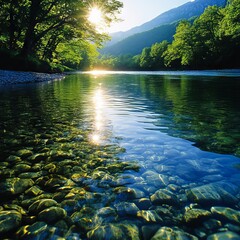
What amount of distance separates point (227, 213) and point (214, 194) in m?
0.43

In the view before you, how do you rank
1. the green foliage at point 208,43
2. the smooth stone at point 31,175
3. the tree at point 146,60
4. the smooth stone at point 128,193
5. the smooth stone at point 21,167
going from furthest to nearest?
the tree at point 146,60
the green foliage at point 208,43
the smooth stone at point 21,167
the smooth stone at point 31,175
the smooth stone at point 128,193

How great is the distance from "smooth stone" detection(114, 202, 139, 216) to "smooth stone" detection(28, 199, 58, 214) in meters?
0.79

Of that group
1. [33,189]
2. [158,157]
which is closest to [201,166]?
[158,157]

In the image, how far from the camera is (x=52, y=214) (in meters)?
2.69

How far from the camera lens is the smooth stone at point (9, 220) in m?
2.43

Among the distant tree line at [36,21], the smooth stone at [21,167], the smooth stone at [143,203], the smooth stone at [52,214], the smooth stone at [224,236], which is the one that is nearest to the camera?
the smooth stone at [224,236]

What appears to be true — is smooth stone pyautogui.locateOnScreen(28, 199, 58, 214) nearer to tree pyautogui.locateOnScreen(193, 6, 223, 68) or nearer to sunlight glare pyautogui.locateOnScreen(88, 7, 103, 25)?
sunlight glare pyautogui.locateOnScreen(88, 7, 103, 25)

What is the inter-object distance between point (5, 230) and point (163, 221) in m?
1.71

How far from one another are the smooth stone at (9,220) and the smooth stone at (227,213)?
2.28m

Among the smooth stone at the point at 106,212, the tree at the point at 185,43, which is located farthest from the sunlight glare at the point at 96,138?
the tree at the point at 185,43

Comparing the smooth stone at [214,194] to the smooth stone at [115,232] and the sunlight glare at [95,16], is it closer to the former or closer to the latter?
the smooth stone at [115,232]

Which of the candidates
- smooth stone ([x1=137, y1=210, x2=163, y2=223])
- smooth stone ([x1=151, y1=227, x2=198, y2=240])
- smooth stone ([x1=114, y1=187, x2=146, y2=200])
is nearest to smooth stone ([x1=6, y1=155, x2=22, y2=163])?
smooth stone ([x1=114, y1=187, x2=146, y2=200])

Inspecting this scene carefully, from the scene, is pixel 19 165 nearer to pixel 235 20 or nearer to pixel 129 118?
pixel 129 118

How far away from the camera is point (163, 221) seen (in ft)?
8.56
